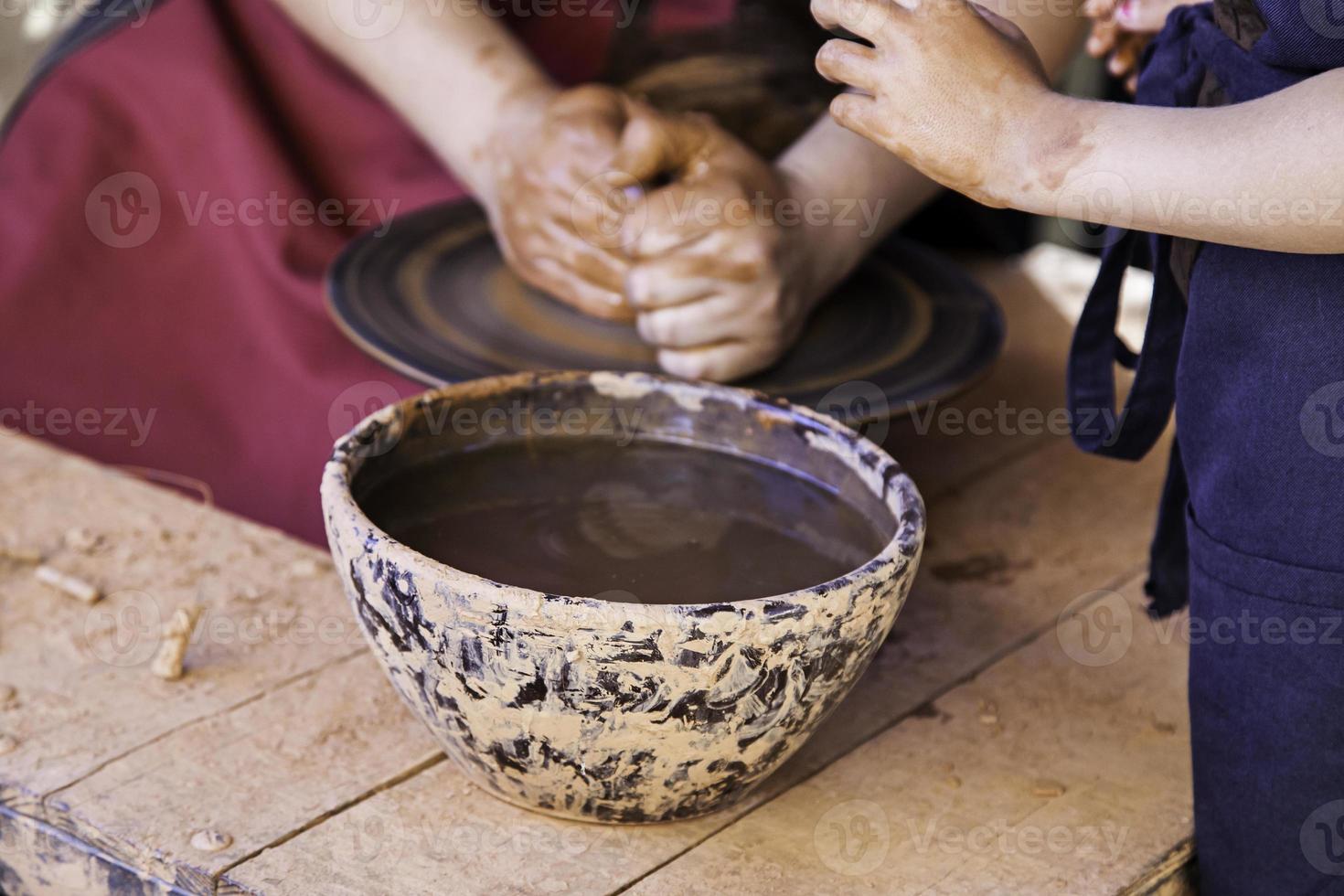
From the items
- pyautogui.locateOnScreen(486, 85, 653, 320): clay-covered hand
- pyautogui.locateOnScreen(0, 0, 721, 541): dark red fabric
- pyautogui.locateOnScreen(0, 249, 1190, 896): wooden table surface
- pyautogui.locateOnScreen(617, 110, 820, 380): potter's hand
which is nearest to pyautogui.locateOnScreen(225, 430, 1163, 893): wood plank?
pyautogui.locateOnScreen(0, 249, 1190, 896): wooden table surface

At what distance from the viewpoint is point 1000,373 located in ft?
5.16

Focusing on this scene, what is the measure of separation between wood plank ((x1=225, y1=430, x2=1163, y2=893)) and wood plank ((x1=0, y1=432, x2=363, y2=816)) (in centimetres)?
18

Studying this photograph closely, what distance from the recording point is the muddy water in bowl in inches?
32.1

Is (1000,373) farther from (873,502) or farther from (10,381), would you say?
(10,381)

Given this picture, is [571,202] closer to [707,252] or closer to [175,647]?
[707,252]

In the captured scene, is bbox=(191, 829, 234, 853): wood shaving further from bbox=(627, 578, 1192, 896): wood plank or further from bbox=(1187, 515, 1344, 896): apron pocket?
bbox=(1187, 515, 1344, 896): apron pocket

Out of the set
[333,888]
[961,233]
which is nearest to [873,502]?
[333,888]

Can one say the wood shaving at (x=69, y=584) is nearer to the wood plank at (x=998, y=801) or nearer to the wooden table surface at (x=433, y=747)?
the wooden table surface at (x=433, y=747)

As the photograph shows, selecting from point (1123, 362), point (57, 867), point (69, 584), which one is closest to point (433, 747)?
point (57, 867)

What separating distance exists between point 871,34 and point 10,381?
39.9 inches

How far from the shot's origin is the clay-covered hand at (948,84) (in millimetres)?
766

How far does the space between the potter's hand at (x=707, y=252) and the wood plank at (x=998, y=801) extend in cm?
36

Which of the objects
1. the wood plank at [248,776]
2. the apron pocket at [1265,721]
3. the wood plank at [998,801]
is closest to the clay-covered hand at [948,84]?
the apron pocket at [1265,721]

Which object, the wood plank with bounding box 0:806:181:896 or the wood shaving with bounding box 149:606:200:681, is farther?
the wood shaving with bounding box 149:606:200:681
